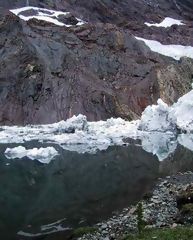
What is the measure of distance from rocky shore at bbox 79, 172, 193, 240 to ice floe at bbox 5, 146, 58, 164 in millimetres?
15579

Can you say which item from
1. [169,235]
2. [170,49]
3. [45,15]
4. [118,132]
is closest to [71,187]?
[169,235]

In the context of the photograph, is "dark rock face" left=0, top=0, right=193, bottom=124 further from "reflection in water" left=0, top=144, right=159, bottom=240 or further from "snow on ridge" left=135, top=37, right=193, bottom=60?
"reflection in water" left=0, top=144, right=159, bottom=240

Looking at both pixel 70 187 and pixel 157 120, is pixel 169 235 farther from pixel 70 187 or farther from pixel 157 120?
pixel 157 120

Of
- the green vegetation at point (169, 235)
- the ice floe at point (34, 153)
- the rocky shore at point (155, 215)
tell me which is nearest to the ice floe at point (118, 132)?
the ice floe at point (34, 153)

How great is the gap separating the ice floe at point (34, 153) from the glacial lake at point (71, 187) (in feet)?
2.55

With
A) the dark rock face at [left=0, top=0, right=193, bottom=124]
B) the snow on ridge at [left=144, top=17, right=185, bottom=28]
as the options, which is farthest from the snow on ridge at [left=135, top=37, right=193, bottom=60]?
the snow on ridge at [left=144, top=17, right=185, bottom=28]

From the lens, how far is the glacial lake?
985 inches

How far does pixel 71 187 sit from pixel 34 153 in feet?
41.1

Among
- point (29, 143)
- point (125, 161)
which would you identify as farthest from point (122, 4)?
point (125, 161)

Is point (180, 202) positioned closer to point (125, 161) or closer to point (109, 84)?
point (125, 161)

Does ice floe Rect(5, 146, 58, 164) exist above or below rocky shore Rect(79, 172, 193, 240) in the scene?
below

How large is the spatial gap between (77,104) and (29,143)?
24039mm

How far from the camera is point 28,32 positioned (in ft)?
287

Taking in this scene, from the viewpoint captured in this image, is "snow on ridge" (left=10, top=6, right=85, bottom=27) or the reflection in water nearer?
the reflection in water
